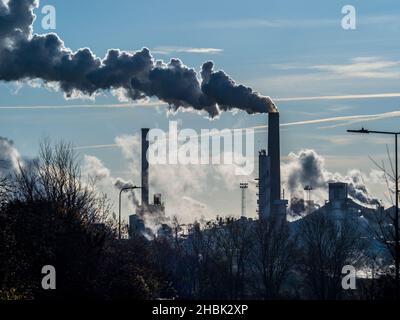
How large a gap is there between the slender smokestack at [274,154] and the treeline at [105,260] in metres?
14.2

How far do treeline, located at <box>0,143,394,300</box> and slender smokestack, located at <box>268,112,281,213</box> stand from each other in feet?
46.7

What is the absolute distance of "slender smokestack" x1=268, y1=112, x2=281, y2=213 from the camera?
366 feet

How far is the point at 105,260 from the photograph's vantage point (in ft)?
169

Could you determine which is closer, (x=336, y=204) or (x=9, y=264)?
(x=9, y=264)

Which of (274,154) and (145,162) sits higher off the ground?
(145,162)

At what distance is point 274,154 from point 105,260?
68.4 meters

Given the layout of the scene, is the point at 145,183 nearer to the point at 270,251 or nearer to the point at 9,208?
the point at 270,251

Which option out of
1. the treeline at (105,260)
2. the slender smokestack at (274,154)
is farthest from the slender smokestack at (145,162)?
the treeline at (105,260)

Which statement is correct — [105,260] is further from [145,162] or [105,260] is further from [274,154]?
[145,162]

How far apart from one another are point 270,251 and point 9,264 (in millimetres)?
58489

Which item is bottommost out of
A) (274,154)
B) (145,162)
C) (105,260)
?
(105,260)

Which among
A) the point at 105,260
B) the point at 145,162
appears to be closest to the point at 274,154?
the point at 145,162

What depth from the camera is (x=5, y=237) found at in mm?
39156
